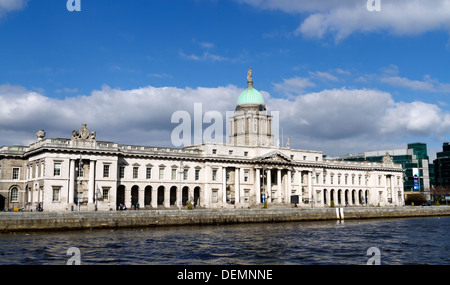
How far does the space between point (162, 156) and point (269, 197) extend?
73.6ft

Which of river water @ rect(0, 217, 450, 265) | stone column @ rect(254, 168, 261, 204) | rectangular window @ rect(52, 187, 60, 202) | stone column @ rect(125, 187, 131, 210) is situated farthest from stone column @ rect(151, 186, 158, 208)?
river water @ rect(0, 217, 450, 265)

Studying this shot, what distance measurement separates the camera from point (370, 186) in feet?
350

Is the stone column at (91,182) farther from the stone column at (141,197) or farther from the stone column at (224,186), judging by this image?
the stone column at (224,186)

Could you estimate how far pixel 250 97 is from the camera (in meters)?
95.1

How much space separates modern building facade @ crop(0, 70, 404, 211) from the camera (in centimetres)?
6231

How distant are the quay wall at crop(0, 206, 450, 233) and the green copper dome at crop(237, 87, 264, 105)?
102ft

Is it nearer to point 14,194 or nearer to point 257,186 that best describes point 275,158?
point 257,186

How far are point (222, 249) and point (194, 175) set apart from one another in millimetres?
46852

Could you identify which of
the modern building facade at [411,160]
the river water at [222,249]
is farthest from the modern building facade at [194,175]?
the modern building facade at [411,160]

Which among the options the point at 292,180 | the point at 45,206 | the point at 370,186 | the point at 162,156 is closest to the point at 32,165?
the point at 45,206
